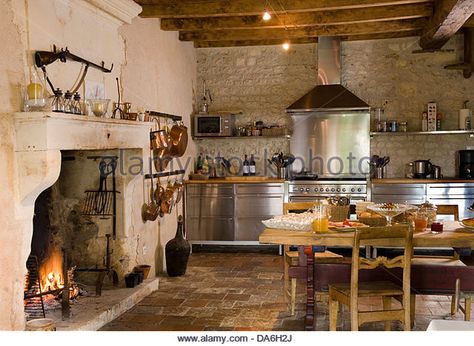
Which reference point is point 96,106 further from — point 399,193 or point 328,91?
point 399,193

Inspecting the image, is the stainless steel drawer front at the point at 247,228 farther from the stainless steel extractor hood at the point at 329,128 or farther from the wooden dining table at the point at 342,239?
the wooden dining table at the point at 342,239

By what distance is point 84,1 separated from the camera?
171 inches

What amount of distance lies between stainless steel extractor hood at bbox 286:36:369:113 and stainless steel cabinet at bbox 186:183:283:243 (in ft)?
4.28

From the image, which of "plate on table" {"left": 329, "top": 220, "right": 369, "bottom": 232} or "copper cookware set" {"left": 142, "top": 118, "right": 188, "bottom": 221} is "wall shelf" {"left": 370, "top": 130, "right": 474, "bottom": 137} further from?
"plate on table" {"left": 329, "top": 220, "right": 369, "bottom": 232}

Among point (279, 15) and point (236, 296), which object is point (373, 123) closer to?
point (279, 15)

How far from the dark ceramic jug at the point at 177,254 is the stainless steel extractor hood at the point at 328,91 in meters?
2.73

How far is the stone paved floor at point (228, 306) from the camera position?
13.6ft

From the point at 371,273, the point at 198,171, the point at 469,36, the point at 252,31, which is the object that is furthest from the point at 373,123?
the point at 371,273

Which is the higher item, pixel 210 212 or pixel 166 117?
pixel 166 117

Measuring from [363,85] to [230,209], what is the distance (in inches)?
114

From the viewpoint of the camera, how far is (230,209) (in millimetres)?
7320

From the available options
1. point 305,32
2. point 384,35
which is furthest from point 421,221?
point 384,35

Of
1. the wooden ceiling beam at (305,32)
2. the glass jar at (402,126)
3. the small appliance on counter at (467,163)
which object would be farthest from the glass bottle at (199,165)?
the small appliance on counter at (467,163)

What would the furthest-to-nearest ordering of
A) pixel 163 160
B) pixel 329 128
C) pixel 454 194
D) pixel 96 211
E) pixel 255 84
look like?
pixel 255 84 < pixel 329 128 < pixel 454 194 < pixel 163 160 < pixel 96 211
